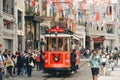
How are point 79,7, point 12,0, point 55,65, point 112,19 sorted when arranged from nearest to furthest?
point 55,65
point 12,0
point 79,7
point 112,19

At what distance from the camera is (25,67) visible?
2936 cm

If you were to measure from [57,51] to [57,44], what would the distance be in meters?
0.48

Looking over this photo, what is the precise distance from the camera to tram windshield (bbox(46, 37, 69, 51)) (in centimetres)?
2950

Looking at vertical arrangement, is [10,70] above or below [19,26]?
below

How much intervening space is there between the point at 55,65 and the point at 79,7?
3594 cm

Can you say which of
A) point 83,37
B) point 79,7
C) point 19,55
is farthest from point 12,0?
point 83,37

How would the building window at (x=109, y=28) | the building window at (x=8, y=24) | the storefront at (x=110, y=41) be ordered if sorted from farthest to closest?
the storefront at (x=110, y=41), the building window at (x=109, y=28), the building window at (x=8, y=24)

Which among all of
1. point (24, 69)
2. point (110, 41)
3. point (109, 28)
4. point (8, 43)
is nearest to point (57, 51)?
point (24, 69)

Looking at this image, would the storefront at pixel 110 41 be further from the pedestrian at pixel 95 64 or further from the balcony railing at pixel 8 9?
the pedestrian at pixel 95 64

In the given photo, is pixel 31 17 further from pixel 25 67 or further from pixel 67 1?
pixel 25 67

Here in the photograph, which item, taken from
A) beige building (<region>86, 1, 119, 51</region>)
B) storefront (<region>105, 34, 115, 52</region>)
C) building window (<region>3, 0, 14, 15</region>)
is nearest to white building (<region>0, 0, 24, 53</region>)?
building window (<region>3, 0, 14, 15</region>)

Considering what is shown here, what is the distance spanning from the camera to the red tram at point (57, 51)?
95.5 feet

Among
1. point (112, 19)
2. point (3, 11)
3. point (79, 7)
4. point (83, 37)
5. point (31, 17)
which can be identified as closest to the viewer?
point (3, 11)

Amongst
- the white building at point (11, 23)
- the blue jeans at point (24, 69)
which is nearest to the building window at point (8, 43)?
the white building at point (11, 23)
